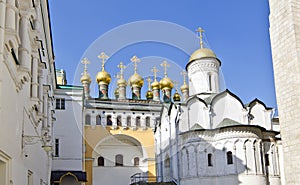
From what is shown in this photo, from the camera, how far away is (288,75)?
961 centimetres

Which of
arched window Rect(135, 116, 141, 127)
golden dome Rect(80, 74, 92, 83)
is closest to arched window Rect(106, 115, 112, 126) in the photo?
arched window Rect(135, 116, 141, 127)

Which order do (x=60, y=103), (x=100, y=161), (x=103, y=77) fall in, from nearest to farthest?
(x=60, y=103), (x=100, y=161), (x=103, y=77)

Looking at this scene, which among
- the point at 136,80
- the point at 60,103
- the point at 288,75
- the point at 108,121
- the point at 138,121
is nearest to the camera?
the point at 288,75

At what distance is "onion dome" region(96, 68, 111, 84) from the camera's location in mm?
36875

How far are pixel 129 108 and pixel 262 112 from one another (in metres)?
12.1

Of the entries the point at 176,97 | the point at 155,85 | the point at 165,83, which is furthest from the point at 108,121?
the point at 176,97

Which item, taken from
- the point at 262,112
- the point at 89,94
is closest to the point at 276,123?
the point at 262,112

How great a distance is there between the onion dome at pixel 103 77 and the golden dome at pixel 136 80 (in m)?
2.37

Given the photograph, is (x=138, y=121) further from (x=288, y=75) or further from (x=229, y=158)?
(x=288, y=75)

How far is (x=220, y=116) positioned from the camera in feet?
75.0

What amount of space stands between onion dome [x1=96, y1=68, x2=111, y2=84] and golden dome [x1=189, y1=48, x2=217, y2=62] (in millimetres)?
12634

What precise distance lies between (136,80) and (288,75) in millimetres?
29114

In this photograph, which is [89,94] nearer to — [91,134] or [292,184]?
[91,134]

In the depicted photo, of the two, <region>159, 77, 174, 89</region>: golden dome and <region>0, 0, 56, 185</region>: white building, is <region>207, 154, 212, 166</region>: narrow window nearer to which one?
<region>0, 0, 56, 185</region>: white building
